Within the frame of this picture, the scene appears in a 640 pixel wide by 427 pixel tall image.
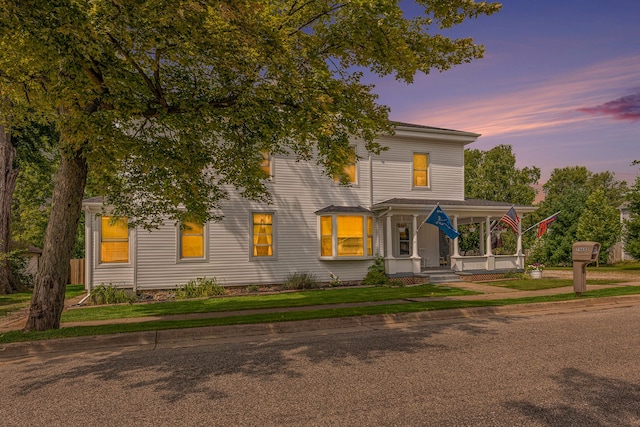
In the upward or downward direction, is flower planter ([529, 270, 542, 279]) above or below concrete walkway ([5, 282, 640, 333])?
above

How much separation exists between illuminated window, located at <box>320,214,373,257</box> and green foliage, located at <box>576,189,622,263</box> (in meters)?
20.7

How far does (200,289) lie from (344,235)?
21.1ft

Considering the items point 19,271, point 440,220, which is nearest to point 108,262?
point 19,271

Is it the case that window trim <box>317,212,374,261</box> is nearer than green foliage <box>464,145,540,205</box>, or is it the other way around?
window trim <box>317,212,374,261</box>

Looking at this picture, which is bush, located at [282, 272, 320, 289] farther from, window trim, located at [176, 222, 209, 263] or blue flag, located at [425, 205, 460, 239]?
blue flag, located at [425, 205, 460, 239]

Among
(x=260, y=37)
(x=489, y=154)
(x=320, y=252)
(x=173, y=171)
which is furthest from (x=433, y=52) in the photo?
(x=489, y=154)

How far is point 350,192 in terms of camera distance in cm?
2016

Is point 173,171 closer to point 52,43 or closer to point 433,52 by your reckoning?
point 52,43

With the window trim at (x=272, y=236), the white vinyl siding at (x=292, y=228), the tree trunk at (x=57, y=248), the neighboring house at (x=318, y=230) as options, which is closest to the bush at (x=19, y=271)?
the neighboring house at (x=318, y=230)

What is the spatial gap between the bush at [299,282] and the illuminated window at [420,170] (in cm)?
692

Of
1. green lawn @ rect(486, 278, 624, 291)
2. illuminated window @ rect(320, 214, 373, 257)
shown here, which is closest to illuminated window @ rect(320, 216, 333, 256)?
illuminated window @ rect(320, 214, 373, 257)

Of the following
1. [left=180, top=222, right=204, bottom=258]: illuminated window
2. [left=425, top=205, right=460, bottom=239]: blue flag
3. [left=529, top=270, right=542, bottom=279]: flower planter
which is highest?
[left=425, top=205, right=460, bottom=239]: blue flag

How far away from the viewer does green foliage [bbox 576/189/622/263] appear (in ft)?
104

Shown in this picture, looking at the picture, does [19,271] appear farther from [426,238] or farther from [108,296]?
[426,238]
